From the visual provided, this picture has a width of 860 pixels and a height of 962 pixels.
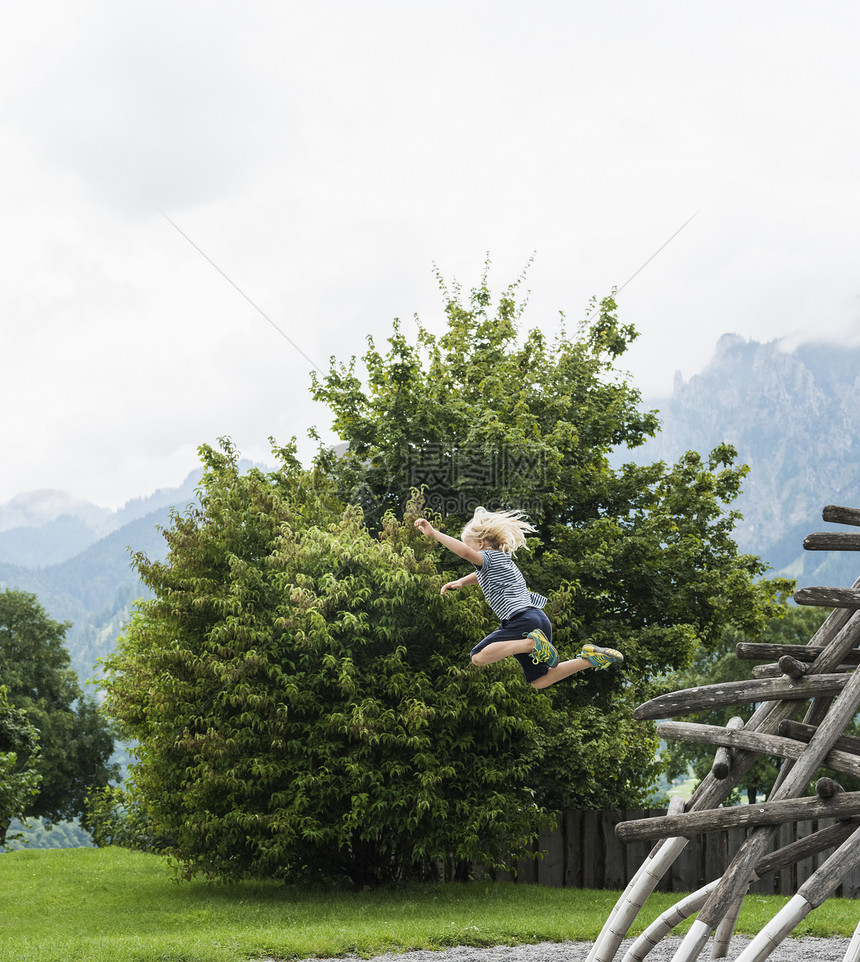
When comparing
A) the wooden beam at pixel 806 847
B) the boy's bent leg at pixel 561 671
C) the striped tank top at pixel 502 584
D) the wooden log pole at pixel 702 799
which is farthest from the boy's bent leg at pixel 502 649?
the wooden beam at pixel 806 847

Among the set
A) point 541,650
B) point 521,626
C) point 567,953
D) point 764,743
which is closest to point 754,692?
point 764,743

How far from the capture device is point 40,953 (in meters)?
10.4

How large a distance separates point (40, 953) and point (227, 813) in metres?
4.70

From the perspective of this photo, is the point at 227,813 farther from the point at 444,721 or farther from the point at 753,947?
the point at 753,947

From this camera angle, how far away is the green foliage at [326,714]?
14.9 metres

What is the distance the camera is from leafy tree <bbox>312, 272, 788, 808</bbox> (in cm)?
1866

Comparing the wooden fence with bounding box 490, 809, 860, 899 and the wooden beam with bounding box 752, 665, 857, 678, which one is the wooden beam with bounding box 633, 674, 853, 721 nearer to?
the wooden beam with bounding box 752, 665, 857, 678

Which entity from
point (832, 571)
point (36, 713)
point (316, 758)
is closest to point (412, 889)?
point (316, 758)

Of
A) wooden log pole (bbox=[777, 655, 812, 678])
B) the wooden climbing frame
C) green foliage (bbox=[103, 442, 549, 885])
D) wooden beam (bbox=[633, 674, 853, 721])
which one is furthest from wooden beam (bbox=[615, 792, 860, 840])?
green foliage (bbox=[103, 442, 549, 885])

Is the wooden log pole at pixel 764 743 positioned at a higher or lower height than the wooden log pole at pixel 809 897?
higher

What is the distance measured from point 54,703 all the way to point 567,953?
34.2 meters

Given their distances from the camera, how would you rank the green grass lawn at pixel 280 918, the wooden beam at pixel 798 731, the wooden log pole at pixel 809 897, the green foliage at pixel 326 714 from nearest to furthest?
the wooden log pole at pixel 809 897
the wooden beam at pixel 798 731
the green grass lawn at pixel 280 918
the green foliage at pixel 326 714

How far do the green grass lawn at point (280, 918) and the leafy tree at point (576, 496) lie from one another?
319 centimetres

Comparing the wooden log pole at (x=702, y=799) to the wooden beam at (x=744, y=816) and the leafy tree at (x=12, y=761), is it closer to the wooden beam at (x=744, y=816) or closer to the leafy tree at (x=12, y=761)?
the wooden beam at (x=744, y=816)
